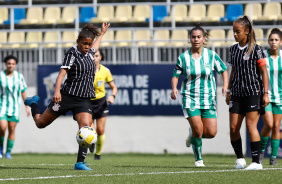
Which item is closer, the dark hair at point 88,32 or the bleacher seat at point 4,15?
the dark hair at point 88,32

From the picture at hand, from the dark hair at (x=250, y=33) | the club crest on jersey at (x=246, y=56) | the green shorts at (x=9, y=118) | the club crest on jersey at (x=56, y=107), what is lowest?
the green shorts at (x=9, y=118)

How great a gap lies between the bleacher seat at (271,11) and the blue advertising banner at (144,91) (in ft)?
14.2

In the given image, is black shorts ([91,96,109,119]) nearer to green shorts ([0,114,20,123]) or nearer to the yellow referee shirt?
the yellow referee shirt

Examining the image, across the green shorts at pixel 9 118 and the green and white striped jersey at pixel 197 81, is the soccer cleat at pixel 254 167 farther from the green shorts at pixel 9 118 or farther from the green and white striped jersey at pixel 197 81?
the green shorts at pixel 9 118

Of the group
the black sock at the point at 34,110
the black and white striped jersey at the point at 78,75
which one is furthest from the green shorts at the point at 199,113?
the black sock at the point at 34,110

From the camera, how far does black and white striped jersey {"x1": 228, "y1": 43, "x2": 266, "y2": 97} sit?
7.75m

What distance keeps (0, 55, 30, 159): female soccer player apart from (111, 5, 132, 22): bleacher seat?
6230 millimetres

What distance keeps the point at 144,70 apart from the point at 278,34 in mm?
5730

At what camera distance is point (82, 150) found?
7.69 m

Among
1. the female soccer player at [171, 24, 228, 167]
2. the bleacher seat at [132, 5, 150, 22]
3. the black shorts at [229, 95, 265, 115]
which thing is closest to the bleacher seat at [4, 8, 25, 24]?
the bleacher seat at [132, 5, 150, 22]

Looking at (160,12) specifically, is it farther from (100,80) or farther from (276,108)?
(276,108)

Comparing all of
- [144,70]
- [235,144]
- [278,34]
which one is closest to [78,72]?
[235,144]

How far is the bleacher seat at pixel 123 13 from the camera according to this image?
60.9 feet

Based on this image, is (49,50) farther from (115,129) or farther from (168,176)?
(168,176)
